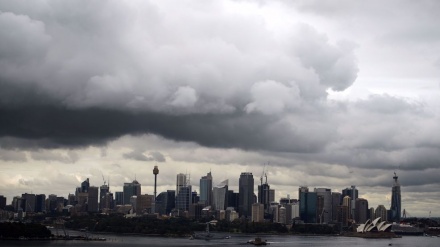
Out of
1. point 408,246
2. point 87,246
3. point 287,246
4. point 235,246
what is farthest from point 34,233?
point 408,246

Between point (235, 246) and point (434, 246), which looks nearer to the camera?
point (235, 246)

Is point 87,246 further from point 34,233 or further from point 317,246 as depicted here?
point 317,246

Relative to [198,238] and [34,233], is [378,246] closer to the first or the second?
[198,238]

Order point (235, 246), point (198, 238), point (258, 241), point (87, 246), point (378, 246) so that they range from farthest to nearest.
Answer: point (198, 238) → point (378, 246) → point (258, 241) → point (235, 246) → point (87, 246)

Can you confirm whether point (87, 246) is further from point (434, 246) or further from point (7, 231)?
point (434, 246)

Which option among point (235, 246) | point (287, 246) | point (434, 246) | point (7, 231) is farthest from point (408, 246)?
point (7, 231)

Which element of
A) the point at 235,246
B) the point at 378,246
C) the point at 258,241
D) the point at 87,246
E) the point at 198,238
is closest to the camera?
the point at 87,246

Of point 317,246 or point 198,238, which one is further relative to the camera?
point 198,238

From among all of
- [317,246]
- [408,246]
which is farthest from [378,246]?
[317,246]
